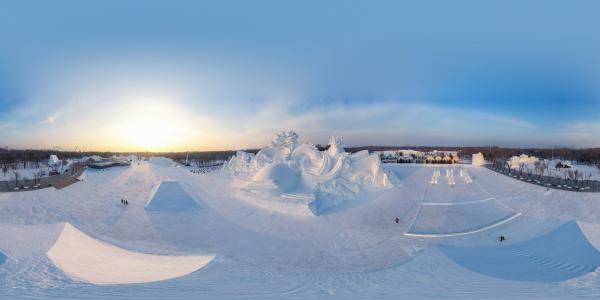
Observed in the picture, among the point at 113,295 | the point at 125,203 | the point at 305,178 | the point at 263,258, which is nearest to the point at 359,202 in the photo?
the point at 305,178

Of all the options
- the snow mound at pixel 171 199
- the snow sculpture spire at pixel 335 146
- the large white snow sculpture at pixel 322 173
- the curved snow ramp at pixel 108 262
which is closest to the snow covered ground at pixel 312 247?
the curved snow ramp at pixel 108 262

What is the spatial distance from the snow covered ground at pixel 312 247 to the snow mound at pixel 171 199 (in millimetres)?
468

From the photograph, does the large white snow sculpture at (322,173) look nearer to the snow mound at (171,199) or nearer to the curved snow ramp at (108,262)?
the snow mound at (171,199)

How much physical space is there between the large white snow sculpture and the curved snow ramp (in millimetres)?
10549

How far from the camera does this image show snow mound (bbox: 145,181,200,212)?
2169 centimetres

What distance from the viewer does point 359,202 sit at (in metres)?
22.0

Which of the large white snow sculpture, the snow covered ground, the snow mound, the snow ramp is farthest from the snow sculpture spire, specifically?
the snow ramp

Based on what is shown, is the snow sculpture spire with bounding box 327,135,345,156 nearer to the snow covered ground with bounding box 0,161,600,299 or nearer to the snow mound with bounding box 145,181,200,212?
the snow covered ground with bounding box 0,161,600,299

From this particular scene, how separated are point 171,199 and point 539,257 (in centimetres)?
1782

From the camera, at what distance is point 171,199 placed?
74.3 ft

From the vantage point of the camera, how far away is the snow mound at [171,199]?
21.7m

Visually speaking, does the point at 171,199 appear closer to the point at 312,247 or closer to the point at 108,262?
the point at 108,262

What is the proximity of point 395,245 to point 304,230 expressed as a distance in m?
4.07

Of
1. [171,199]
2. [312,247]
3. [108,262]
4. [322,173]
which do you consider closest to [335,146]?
[322,173]
